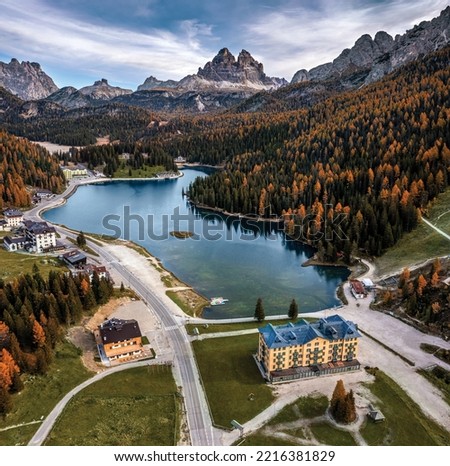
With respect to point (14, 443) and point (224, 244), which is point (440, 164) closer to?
point (224, 244)

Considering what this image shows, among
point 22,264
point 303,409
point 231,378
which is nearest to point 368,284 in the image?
point 231,378

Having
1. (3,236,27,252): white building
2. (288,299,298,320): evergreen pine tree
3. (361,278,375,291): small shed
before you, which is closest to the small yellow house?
(288,299,298,320): evergreen pine tree

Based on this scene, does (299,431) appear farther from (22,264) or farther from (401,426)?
(22,264)

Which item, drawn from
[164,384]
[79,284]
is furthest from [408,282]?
[79,284]

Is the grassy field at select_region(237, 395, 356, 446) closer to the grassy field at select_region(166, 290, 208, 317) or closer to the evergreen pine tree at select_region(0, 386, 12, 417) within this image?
the evergreen pine tree at select_region(0, 386, 12, 417)

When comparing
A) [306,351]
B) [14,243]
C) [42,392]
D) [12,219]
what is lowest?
[42,392]
